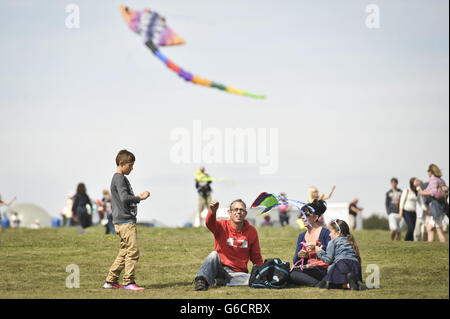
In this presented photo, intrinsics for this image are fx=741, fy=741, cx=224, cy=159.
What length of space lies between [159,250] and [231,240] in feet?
20.0

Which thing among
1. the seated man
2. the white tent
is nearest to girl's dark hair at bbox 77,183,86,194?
the seated man

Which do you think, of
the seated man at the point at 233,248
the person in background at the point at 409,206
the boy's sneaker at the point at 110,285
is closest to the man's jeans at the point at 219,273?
the seated man at the point at 233,248

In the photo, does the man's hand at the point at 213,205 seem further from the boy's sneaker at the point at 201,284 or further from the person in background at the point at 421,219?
the person in background at the point at 421,219

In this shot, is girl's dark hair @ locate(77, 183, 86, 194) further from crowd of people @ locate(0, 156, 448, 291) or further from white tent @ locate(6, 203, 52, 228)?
white tent @ locate(6, 203, 52, 228)

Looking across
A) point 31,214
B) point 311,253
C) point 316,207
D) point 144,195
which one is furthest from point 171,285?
point 31,214

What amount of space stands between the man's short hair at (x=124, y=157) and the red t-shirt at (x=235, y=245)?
1835mm

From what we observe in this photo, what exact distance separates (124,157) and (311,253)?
353 cm

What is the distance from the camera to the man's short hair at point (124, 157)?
12.0m

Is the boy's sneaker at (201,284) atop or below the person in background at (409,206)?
below

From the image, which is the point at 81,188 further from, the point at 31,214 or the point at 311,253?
the point at 31,214

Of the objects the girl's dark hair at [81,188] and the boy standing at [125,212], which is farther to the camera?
the girl's dark hair at [81,188]

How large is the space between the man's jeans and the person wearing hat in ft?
2.77

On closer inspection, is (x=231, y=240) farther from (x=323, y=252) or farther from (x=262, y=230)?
(x=262, y=230)

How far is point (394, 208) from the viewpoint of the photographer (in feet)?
72.2
